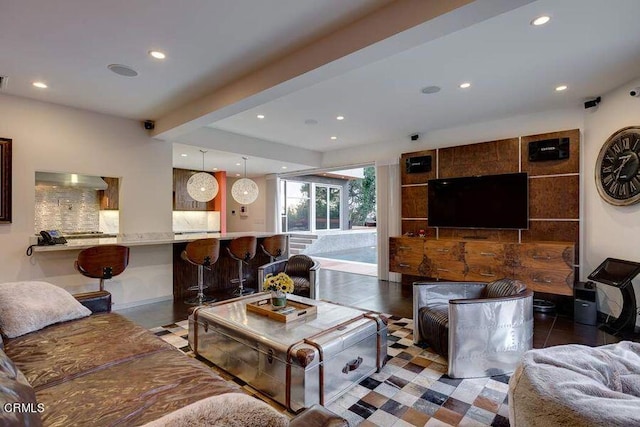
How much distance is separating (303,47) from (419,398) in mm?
2904

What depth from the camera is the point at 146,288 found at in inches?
185

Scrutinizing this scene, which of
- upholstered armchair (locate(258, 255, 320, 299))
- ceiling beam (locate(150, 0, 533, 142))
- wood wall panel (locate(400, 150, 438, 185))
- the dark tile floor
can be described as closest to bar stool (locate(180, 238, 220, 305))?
the dark tile floor

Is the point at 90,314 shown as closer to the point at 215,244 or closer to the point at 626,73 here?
the point at 215,244

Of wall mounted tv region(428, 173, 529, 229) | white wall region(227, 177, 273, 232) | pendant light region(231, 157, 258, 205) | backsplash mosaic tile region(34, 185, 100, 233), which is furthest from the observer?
white wall region(227, 177, 273, 232)

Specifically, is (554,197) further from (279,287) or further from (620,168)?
(279,287)

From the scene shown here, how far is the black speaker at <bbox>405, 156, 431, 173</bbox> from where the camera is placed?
5555 mm

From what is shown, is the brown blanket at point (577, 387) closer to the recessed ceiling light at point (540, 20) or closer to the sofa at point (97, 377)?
the sofa at point (97, 377)

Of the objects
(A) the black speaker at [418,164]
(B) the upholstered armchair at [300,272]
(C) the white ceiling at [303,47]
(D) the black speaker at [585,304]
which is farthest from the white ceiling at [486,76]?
(D) the black speaker at [585,304]

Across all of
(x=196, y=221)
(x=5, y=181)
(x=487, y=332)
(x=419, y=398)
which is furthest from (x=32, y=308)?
(x=196, y=221)

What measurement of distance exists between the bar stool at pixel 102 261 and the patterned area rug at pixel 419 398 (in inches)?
81.7

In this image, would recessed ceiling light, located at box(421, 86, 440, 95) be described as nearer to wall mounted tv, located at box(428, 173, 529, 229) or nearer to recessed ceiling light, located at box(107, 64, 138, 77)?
wall mounted tv, located at box(428, 173, 529, 229)

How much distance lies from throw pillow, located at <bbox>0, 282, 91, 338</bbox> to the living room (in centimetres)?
199

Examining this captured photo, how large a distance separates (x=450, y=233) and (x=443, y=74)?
2.84 meters

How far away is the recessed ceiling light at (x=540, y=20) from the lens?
7.73ft
